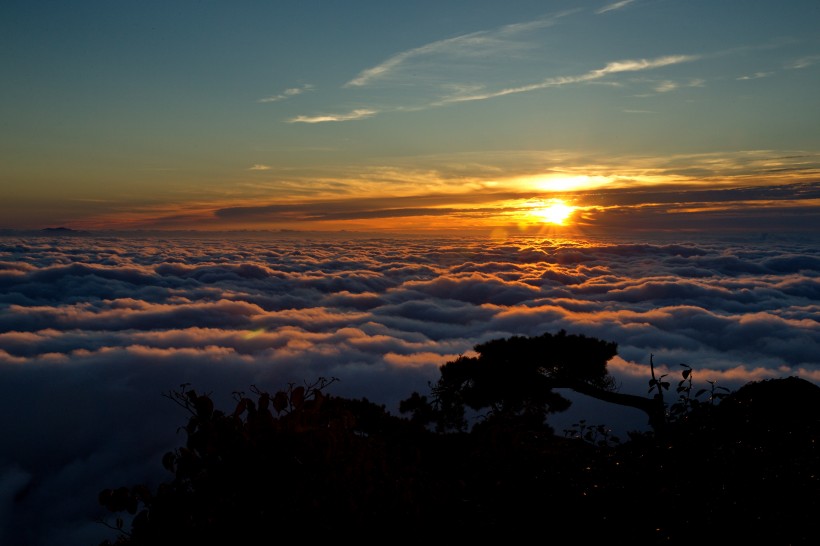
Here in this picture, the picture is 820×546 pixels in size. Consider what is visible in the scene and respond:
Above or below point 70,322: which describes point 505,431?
above

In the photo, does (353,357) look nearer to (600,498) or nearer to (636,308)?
Answer: (636,308)

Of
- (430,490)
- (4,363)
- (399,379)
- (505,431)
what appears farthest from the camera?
(4,363)

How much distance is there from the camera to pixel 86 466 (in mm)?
103250

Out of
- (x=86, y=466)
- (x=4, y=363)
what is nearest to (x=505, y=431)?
(x=86, y=466)

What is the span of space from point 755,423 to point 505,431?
5839 millimetres

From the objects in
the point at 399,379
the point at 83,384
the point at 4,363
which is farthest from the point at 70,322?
the point at 399,379

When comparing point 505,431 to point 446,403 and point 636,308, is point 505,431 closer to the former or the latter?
point 446,403

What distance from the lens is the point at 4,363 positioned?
130 metres

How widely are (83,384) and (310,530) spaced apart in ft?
438

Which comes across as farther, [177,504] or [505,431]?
[505,431]

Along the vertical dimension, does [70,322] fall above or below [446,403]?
below

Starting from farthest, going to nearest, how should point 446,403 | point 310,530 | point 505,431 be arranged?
point 446,403, point 505,431, point 310,530

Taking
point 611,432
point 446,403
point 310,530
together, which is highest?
point 310,530

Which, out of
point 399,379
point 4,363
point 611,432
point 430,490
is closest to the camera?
point 430,490
